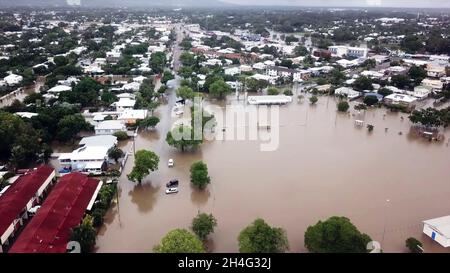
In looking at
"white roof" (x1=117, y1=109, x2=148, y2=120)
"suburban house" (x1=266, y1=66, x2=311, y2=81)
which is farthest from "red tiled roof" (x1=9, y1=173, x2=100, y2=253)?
"suburban house" (x1=266, y1=66, x2=311, y2=81)

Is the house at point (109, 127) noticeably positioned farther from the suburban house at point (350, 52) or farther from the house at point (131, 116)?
the suburban house at point (350, 52)

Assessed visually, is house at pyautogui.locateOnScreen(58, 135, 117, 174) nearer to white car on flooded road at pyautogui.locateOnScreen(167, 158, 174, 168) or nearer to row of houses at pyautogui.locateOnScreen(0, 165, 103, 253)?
row of houses at pyautogui.locateOnScreen(0, 165, 103, 253)

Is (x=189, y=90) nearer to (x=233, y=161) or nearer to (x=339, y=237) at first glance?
(x=233, y=161)

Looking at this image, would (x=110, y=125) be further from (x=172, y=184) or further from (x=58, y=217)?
(x=58, y=217)

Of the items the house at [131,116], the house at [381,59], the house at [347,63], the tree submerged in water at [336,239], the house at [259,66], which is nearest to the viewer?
the tree submerged in water at [336,239]

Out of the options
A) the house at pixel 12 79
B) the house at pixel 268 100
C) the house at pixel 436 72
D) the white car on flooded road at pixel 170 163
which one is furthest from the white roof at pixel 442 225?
the house at pixel 12 79

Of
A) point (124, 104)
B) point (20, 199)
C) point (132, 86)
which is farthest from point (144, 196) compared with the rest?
point (132, 86)
